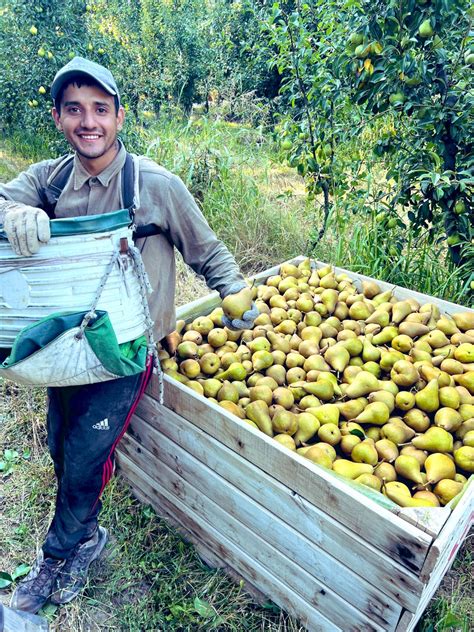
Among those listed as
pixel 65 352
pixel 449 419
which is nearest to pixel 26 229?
pixel 65 352

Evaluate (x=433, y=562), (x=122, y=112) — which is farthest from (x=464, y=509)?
(x=122, y=112)

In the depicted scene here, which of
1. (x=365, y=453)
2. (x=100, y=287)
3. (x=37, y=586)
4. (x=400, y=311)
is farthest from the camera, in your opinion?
(x=400, y=311)

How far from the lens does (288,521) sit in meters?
1.83

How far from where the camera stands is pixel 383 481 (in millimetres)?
1853

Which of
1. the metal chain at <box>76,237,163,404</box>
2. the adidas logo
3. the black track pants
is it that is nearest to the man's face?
the metal chain at <box>76,237,163,404</box>

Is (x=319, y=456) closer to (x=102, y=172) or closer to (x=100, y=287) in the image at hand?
(x=100, y=287)

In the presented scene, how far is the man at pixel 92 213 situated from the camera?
6.36ft

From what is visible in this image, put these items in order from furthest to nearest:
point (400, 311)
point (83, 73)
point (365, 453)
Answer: point (400, 311)
point (365, 453)
point (83, 73)

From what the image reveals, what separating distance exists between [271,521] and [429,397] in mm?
858

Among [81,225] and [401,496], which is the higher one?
[81,225]

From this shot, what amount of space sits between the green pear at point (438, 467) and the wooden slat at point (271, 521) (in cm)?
46

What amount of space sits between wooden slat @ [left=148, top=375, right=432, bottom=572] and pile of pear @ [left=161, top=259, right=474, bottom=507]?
135mm

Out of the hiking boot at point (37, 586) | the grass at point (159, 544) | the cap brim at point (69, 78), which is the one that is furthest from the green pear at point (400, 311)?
the hiking boot at point (37, 586)

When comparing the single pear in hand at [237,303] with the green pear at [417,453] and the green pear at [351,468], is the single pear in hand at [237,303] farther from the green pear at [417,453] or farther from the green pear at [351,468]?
the green pear at [417,453]
